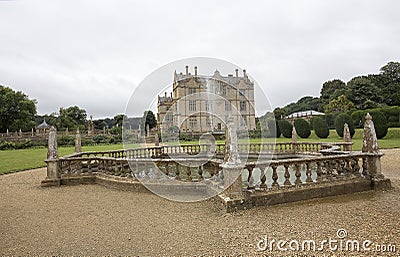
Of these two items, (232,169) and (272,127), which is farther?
(272,127)

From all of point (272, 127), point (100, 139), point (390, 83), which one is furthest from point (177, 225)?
point (390, 83)

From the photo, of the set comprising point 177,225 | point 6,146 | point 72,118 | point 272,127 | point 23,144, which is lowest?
point 177,225

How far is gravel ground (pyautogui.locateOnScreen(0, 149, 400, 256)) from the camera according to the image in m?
3.83

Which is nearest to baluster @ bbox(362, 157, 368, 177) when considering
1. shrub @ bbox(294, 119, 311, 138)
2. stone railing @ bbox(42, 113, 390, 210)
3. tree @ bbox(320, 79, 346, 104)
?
stone railing @ bbox(42, 113, 390, 210)

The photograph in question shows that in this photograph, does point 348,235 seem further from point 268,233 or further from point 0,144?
point 0,144

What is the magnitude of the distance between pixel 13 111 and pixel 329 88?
64.8 m

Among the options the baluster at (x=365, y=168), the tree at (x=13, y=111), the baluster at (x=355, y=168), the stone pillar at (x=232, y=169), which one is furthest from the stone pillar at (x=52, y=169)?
the tree at (x=13, y=111)

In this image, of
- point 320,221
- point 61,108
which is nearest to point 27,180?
point 320,221

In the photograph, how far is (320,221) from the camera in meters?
4.56

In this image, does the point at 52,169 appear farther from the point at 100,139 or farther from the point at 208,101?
the point at 100,139

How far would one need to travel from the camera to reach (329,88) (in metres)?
59.9

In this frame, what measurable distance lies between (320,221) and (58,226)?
4.69 m

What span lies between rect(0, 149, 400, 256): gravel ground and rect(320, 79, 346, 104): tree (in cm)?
5810

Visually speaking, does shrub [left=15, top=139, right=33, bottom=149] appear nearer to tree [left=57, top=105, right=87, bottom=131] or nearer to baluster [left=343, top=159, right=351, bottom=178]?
tree [left=57, top=105, right=87, bottom=131]
